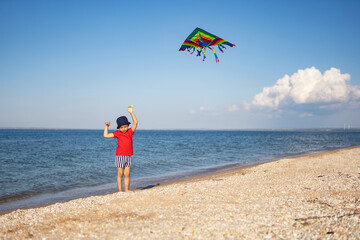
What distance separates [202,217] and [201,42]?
6168mm

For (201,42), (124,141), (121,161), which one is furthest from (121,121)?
(201,42)

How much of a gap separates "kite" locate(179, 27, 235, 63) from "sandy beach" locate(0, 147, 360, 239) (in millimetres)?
4831

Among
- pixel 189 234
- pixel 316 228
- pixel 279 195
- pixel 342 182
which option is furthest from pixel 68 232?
pixel 342 182

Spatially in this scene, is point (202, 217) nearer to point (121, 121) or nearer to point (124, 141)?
point (124, 141)

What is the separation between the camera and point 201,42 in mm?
9375

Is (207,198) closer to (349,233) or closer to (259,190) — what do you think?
(259,190)

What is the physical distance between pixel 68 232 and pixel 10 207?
7038 millimetres

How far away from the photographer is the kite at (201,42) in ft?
29.9

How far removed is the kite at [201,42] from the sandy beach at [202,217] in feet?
15.8

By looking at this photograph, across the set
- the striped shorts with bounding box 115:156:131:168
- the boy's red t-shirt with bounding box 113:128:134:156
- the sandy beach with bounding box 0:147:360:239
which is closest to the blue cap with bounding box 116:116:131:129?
the boy's red t-shirt with bounding box 113:128:134:156

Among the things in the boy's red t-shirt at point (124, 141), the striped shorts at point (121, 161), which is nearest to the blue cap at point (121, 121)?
the boy's red t-shirt at point (124, 141)

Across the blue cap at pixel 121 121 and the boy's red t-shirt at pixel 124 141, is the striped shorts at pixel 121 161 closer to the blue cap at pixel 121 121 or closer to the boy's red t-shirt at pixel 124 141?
the boy's red t-shirt at pixel 124 141

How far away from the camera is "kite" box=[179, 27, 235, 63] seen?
9117 mm

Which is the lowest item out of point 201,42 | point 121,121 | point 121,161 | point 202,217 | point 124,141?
point 202,217
